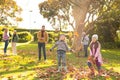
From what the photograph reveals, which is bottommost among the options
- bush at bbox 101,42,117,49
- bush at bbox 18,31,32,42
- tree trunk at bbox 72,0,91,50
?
bush at bbox 101,42,117,49

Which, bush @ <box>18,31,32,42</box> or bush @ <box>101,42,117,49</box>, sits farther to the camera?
bush @ <box>18,31,32,42</box>

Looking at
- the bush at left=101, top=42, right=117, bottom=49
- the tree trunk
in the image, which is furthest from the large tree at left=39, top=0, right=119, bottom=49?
the bush at left=101, top=42, right=117, bottom=49

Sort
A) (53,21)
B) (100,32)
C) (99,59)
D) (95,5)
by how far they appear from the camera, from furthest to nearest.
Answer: (53,21), (100,32), (95,5), (99,59)

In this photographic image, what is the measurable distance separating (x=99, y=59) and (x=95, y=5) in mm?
25357

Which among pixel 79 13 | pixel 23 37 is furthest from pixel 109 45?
pixel 23 37

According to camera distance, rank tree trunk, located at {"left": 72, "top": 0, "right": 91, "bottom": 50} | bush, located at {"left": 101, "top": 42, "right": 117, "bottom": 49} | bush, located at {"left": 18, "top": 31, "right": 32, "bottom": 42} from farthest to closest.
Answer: bush, located at {"left": 18, "top": 31, "right": 32, "bottom": 42} → bush, located at {"left": 101, "top": 42, "right": 117, "bottom": 49} → tree trunk, located at {"left": 72, "top": 0, "right": 91, "bottom": 50}

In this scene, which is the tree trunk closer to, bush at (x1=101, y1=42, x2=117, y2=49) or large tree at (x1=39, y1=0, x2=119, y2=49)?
large tree at (x1=39, y1=0, x2=119, y2=49)

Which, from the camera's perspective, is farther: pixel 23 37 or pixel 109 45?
pixel 23 37

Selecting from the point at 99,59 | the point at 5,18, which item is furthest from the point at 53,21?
the point at 99,59

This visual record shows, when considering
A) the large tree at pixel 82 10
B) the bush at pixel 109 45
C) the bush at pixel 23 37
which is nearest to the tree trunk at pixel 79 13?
the large tree at pixel 82 10

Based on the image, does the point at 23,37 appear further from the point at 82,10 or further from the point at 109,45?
the point at 82,10

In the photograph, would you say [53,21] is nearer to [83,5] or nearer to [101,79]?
[83,5]

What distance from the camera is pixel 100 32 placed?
1933 inches

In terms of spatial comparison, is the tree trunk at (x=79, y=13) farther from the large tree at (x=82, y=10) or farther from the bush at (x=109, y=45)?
the bush at (x=109, y=45)
